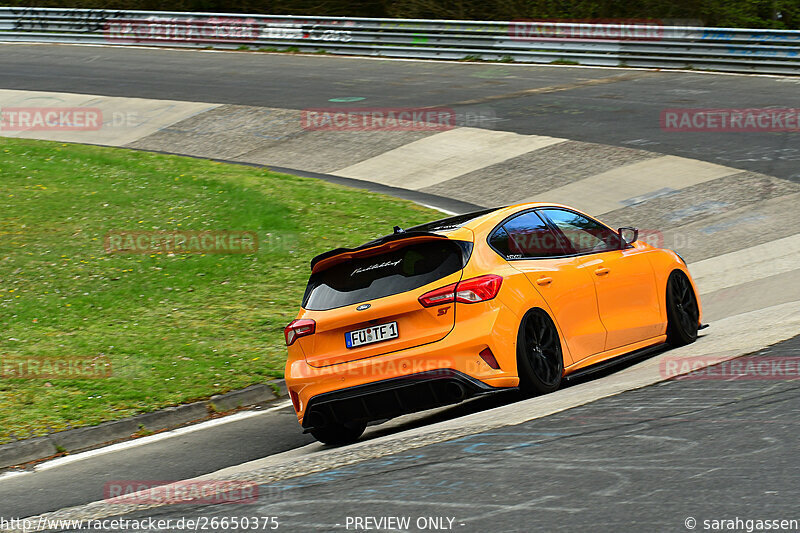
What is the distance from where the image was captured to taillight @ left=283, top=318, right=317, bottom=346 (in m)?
7.39

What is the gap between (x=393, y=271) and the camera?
284 inches

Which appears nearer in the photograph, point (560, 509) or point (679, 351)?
point (560, 509)

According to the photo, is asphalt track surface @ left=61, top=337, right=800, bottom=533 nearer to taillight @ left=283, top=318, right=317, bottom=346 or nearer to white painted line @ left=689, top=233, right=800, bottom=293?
taillight @ left=283, top=318, right=317, bottom=346

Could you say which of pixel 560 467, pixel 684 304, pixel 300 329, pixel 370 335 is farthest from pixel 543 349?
pixel 684 304

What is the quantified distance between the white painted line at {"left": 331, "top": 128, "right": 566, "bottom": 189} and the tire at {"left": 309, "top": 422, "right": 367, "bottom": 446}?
32.6ft

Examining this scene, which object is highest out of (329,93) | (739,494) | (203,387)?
(329,93)

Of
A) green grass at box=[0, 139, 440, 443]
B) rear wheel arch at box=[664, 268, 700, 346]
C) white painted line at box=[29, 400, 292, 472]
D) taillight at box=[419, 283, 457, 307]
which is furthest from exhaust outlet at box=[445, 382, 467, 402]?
green grass at box=[0, 139, 440, 443]

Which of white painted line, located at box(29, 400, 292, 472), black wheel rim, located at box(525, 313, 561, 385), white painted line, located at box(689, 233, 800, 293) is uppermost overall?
black wheel rim, located at box(525, 313, 561, 385)

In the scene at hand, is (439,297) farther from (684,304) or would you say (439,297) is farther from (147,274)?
(147,274)

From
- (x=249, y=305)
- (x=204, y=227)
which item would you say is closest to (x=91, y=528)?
(x=249, y=305)

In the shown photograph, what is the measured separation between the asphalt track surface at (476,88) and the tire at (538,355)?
9.47 m

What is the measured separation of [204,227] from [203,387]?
5.48 m

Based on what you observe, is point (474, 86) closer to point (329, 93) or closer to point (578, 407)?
point (329, 93)

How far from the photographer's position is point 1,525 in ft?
19.3
